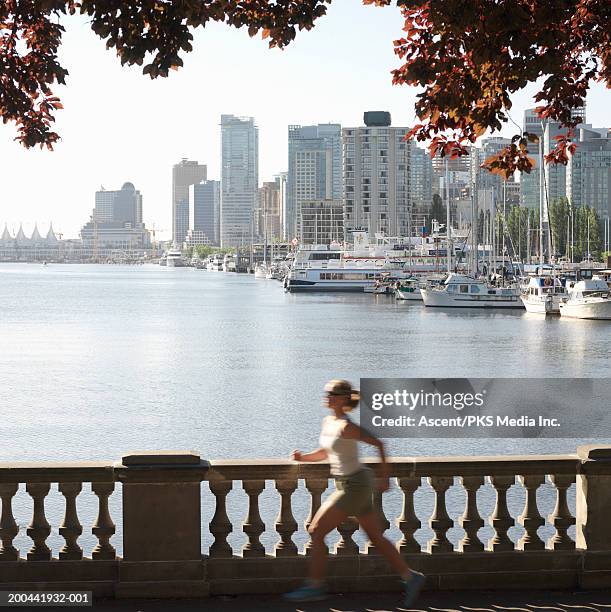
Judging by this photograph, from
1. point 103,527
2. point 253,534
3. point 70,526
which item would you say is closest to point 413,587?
point 253,534

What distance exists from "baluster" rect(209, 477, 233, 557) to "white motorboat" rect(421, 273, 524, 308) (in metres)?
105

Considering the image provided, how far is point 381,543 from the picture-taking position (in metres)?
9.10

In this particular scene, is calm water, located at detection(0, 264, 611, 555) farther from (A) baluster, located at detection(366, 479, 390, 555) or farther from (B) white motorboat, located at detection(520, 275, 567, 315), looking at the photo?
(A) baluster, located at detection(366, 479, 390, 555)

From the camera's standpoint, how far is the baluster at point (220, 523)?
9.71 meters

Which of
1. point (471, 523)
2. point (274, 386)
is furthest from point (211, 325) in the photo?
point (471, 523)

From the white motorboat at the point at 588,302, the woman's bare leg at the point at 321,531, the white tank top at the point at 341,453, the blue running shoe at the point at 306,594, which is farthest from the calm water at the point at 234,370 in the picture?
the white tank top at the point at 341,453

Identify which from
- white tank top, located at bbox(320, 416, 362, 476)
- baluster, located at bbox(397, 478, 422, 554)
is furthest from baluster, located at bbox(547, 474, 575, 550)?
white tank top, located at bbox(320, 416, 362, 476)

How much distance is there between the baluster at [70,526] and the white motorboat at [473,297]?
4131 inches

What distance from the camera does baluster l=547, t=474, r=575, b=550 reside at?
9938mm

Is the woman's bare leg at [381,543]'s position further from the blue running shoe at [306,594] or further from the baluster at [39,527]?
the baluster at [39,527]

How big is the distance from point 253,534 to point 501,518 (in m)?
2.13

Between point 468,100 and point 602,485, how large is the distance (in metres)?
3.38

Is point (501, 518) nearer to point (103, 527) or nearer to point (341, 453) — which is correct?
point (341, 453)

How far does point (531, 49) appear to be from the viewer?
31.1 ft
